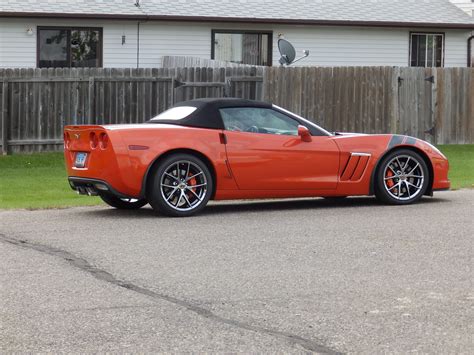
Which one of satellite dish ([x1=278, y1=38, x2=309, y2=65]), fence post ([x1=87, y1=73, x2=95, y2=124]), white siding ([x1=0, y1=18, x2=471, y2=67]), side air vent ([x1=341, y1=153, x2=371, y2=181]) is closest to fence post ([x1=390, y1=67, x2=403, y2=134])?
satellite dish ([x1=278, y1=38, x2=309, y2=65])

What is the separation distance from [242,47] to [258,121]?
55.6 ft

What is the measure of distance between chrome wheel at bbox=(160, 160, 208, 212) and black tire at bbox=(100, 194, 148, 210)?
103 centimetres

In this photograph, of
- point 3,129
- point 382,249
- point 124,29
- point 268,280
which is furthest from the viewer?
point 124,29

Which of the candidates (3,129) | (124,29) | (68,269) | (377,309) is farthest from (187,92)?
(377,309)

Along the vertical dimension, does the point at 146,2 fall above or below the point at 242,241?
above

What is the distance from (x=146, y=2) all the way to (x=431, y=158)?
16852mm

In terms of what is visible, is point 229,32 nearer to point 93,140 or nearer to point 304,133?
point 304,133

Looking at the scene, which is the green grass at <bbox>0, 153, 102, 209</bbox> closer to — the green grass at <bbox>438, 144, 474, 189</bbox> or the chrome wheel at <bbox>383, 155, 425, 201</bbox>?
the chrome wheel at <bbox>383, 155, 425, 201</bbox>

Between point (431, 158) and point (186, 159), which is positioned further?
point (431, 158)

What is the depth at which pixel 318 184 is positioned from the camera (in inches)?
467

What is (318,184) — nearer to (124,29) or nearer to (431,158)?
(431,158)

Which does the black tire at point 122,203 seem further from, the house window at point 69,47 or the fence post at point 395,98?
the house window at point 69,47

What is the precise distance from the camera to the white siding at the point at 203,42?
1053 inches

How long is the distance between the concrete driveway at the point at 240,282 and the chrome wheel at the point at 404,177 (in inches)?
24.3
